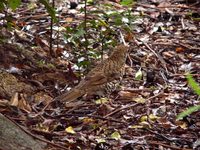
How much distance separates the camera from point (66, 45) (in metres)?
8.02

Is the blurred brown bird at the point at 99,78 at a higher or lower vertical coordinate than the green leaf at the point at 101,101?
higher

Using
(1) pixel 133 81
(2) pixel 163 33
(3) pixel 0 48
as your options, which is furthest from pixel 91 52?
(2) pixel 163 33

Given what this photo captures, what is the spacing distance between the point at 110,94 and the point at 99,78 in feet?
1.35

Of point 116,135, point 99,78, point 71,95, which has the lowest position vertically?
point 116,135

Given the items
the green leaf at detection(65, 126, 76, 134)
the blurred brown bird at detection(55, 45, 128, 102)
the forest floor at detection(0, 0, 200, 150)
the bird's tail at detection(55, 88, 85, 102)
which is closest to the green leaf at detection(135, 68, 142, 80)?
the forest floor at detection(0, 0, 200, 150)

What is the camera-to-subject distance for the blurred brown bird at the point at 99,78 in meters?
6.04

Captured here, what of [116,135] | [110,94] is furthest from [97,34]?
[116,135]

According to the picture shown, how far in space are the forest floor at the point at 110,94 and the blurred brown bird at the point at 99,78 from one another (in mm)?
126

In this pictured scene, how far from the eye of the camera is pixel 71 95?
6.00 m

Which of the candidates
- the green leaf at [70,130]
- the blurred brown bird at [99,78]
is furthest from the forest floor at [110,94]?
the blurred brown bird at [99,78]

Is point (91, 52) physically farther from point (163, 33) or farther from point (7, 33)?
point (163, 33)

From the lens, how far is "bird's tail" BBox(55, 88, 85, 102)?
19.6 ft

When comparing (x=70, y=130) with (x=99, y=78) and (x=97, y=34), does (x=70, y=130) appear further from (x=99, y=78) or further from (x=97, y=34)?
(x=97, y=34)

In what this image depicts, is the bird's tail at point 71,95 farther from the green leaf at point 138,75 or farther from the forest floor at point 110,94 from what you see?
the green leaf at point 138,75
